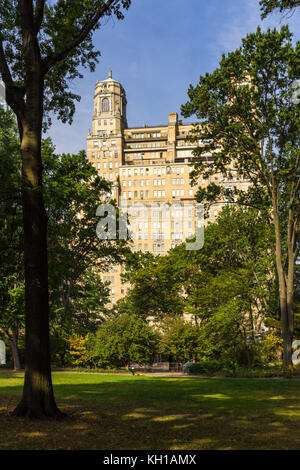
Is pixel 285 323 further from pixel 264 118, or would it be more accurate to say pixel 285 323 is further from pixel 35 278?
pixel 35 278

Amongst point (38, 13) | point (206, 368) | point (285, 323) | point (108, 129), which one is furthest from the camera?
point (108, 129)

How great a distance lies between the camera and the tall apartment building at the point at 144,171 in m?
129

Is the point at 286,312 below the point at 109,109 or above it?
below

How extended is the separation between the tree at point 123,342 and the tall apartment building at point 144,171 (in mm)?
81543

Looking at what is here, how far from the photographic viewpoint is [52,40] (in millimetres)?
14180

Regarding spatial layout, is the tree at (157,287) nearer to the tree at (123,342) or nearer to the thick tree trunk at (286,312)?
the tree at (123,342)

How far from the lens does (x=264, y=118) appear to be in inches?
1111

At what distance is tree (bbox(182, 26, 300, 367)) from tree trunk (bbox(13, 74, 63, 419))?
1728cm

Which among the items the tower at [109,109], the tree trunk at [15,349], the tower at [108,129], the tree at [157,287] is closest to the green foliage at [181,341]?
the tree at [157,287]

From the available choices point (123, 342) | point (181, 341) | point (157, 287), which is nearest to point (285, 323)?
point (181, 341)

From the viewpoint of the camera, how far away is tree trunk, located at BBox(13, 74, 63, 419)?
1101 cm

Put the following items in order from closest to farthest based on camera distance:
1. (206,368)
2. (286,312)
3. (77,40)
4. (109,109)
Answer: (77,40) < (286,312) < (206,368) < (109,109)

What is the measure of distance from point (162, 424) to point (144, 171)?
13336 centimetres
